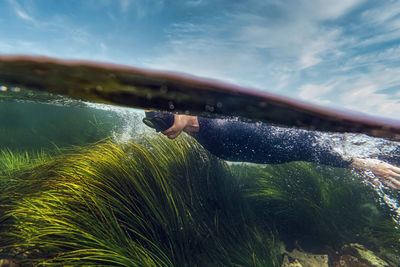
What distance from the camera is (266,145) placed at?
4.13m

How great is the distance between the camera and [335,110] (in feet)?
9.73

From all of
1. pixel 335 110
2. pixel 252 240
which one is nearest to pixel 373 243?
pixel 252 240

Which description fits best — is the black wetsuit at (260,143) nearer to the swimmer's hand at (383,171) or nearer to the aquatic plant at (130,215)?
the swimmer's hand at (383,171)

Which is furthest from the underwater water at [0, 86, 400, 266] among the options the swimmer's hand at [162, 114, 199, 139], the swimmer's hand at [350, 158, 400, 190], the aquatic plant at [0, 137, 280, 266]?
the swimmer's hand at [162, 114, 199, 139]

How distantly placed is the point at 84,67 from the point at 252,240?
4200 millimetres

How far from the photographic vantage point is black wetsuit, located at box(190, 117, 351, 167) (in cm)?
397

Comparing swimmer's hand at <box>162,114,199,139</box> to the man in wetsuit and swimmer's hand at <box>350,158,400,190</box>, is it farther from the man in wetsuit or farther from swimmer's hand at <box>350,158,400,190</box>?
swimmer's hand at <box>350,158,400,190</box>

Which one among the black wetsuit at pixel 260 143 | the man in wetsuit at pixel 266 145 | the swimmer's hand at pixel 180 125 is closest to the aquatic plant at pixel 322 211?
the man in wetsuit at pixel 266 145

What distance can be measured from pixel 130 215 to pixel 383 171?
555cm

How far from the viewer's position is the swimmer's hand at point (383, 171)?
385 cm

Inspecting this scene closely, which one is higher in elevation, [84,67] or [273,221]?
[84,67]

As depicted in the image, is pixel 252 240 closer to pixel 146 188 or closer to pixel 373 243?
pixel 146 188

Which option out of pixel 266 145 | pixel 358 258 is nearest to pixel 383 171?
pixel 358 258

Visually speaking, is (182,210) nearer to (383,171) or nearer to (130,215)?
(130,215)
